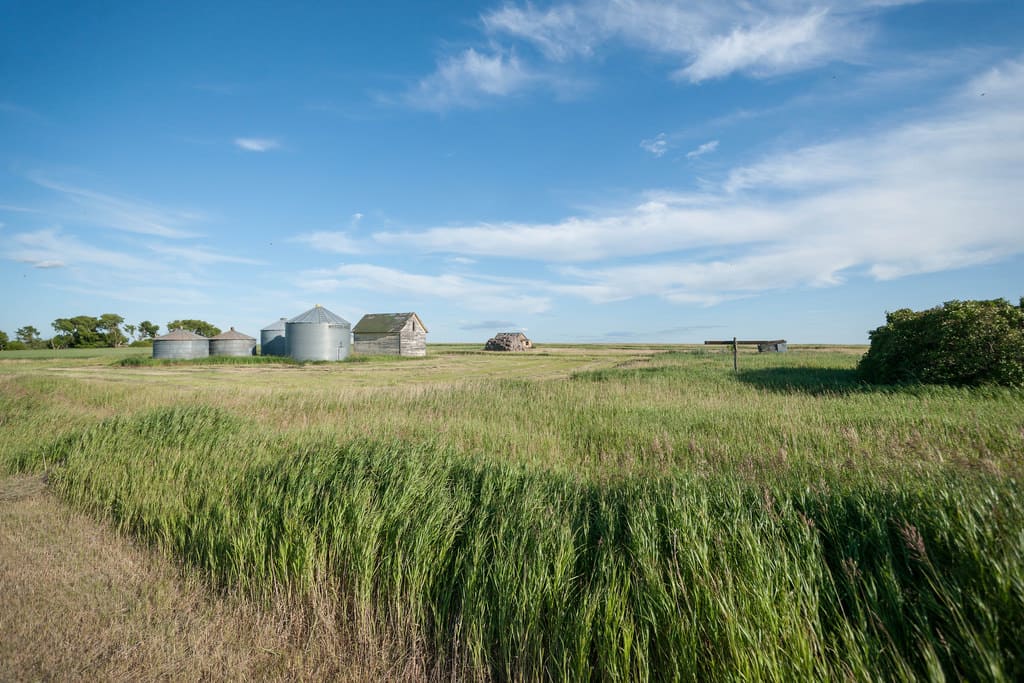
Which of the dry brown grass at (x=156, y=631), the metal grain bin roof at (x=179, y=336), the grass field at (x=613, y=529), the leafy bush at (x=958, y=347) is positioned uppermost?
A: the metal grain bin roof at (x=179, y=336)

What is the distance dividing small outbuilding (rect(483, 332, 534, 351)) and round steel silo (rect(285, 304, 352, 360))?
3379cm

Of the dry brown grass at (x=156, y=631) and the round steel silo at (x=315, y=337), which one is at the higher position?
the round steel silo at (x=315, y=337)

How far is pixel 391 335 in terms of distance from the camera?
169 feet

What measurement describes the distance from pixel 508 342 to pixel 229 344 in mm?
40173

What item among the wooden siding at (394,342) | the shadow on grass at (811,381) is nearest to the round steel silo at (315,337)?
the wooden siding at (394,342)

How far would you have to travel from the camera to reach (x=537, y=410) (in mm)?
11430

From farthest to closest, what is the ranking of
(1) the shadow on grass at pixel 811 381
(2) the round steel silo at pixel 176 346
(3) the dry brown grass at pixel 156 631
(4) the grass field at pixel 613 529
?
(2) the round steel silo at pixel 176 346 < (1) the shadow on grass at pixel 811 381 < (3) the dry brown grass at pixel 156 631 < (4) the grass field at pixel 613 529

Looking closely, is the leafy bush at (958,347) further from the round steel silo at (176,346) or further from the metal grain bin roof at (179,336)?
the metal grain bin roof at (179,336)

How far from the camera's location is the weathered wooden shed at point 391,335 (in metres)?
51.5

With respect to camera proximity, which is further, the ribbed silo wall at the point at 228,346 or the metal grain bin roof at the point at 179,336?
the ribbed silo wall at the point at 228,346

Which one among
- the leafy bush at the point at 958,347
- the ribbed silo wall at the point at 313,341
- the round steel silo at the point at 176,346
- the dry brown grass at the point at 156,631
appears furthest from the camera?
the ribbed silo wall at the point at 313,341

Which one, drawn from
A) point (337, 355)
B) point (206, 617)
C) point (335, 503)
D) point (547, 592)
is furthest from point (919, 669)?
point (337, 355)

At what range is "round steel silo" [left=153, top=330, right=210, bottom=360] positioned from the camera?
142ft

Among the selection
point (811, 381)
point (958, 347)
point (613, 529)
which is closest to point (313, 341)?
point (811, 381)
